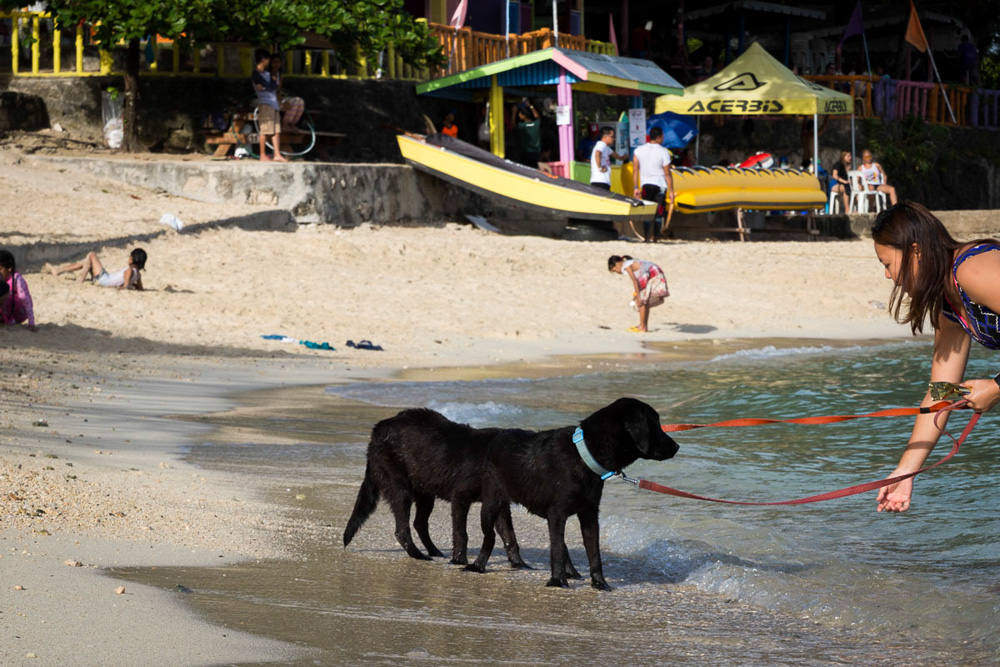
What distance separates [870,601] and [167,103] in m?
18.0

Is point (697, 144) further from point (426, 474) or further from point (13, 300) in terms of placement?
point (426, 474)

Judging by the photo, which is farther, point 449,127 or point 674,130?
point 674,130

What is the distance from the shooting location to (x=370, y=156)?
2252 cm

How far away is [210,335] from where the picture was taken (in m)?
13.6

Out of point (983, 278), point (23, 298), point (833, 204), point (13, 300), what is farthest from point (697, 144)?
point (983, 278)

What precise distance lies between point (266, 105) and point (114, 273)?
215 inches

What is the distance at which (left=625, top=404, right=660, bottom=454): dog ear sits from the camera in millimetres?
5145

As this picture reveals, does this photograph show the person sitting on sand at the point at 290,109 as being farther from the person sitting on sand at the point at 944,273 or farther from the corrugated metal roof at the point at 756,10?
the person sitting on sand at the point at 944,273

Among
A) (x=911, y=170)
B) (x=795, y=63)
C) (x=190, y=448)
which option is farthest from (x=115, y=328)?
(x=795, y=63)

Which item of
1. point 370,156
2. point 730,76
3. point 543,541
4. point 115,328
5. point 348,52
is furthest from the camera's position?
point 730,76

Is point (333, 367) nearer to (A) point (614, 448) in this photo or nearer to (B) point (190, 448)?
(B) point (190, 448)

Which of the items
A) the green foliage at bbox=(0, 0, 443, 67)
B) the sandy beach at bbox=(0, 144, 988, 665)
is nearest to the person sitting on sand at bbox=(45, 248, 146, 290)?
the sandy beach at bbox=(0, 144, 988, 665)

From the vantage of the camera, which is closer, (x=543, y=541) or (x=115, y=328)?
(x=543, y=541)

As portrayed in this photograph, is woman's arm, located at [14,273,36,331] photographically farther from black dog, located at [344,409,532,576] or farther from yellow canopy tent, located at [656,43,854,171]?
yellow canopy tent, located at [656,43,854,171]
